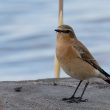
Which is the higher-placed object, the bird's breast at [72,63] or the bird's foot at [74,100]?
the bird's breast at [72,63]

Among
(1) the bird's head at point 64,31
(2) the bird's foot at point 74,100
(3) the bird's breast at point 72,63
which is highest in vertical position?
(1) the bird's head at point 64,31

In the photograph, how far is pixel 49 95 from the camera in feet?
31.8

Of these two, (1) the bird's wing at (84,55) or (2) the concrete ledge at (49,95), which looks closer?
(2) the concrete ledge at (49,95)

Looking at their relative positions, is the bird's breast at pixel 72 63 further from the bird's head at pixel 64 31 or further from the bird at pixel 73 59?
the bird's head at pixel 64 31

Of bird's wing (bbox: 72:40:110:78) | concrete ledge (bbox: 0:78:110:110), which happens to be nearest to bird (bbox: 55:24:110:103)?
bird's wing (bbox: 72:40:110:78)

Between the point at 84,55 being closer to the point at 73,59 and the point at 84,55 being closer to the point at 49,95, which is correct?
the point at 73,59

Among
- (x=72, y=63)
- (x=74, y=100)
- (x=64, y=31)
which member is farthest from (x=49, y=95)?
(x=64, y=31)

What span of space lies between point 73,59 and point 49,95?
0.54 meters

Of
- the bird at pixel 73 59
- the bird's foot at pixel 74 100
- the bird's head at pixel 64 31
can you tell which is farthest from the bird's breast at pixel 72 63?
the bird's foot at pixel 74 100

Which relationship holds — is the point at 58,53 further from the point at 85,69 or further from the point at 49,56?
the point at 49,56

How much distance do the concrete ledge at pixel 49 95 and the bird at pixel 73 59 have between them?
0.64 ft

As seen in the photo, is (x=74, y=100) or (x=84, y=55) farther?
(x=84, y=55)

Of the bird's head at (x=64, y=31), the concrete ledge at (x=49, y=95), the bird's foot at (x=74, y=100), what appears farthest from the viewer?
the bird's head at (x=64, y=31)

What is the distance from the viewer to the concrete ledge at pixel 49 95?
29.4ft
